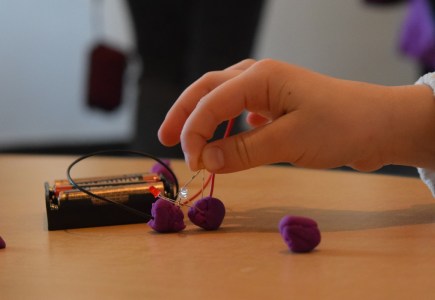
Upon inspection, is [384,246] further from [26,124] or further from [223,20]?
[26,124]

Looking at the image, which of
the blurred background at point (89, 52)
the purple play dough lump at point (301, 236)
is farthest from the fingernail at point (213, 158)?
the blurred background at point (89, 52)

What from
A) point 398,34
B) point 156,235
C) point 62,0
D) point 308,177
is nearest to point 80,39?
point 62,0

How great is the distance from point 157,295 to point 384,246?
24 cm

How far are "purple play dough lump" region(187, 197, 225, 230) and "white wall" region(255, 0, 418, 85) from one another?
7.92 feet

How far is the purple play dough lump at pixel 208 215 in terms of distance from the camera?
548 mm

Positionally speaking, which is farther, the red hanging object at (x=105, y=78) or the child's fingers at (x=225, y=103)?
the red hanging object at (x=105, y=78)

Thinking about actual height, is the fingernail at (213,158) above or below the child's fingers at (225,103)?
below

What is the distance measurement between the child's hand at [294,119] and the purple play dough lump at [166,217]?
0.22ft

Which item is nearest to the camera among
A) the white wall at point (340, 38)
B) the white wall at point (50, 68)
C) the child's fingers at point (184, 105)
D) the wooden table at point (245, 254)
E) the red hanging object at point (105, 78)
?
the wooden table at point (245, 254)

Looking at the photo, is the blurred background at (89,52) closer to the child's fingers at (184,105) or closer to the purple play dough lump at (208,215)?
the child's fingers at (184,105)

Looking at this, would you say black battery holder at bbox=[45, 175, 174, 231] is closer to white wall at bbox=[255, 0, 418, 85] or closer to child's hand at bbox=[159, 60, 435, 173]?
child's hand at bbox=[159, 60, 435, 173]

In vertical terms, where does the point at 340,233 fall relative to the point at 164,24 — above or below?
below

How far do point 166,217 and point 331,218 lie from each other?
22cm

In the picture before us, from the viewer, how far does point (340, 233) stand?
518mm
